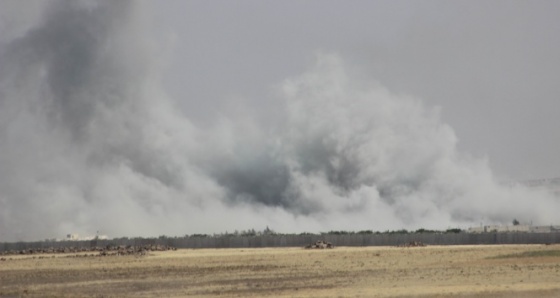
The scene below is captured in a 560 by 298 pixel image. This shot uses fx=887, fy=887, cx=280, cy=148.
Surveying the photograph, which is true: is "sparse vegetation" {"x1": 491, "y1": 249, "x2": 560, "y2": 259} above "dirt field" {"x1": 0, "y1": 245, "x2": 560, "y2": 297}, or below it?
above

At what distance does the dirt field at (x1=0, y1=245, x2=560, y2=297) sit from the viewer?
166ft

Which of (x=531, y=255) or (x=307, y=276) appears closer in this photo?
(x=307, y=276)

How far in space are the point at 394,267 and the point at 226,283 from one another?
1562 centimetres

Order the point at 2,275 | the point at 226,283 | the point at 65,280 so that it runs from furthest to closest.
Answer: the point at 2,275 → the point at 65,280 → the point at 226,283

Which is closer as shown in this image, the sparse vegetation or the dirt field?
the dirt field

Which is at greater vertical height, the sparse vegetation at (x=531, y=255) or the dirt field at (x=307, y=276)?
the sparse vegetation at (x=531, y=255)

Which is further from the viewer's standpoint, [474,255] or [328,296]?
[474,255]

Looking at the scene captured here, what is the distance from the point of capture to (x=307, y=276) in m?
63.0

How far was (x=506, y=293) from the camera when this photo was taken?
4638cm

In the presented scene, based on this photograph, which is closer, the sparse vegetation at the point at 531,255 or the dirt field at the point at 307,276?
the dirt field at the point at 307,276

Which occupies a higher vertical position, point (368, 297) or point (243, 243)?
point (243, 243)

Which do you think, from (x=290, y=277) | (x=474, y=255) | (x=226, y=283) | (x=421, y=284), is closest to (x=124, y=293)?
(x=226, y=283)

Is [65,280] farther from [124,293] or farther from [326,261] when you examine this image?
[326,261]

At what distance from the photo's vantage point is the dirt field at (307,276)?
166ft
